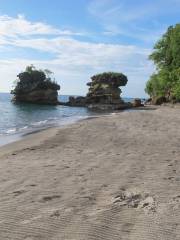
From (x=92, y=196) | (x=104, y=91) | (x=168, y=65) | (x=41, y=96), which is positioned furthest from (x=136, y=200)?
(x=41, y=96)

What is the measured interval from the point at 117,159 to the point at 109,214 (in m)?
5.86

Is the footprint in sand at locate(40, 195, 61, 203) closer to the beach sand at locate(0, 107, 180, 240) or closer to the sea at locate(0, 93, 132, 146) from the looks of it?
the beach sand at locate(0, 107, 180, 240)

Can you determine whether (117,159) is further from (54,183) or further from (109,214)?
(109,214)

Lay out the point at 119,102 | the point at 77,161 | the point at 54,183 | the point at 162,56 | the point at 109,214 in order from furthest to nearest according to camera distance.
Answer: the point at 119,102 < the point at 162,56 < the point at 77,161 < the point at 54,183 < the point at 109,214

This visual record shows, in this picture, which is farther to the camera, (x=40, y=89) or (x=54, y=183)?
(x=40, y=89)

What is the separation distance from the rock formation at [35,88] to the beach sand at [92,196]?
91895 millimetres

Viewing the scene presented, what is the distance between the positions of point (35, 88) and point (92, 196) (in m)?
100

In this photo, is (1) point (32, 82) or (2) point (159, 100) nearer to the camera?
(2) point (159, 100)

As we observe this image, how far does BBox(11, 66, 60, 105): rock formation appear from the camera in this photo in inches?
4149

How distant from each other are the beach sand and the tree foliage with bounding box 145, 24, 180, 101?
56.6m

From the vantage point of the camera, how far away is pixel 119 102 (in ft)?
299

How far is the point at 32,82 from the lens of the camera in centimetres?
10856

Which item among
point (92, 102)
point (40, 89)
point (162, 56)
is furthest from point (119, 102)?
point (40, 89)

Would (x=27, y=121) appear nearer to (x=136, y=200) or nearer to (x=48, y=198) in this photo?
(x=48, y=198)
